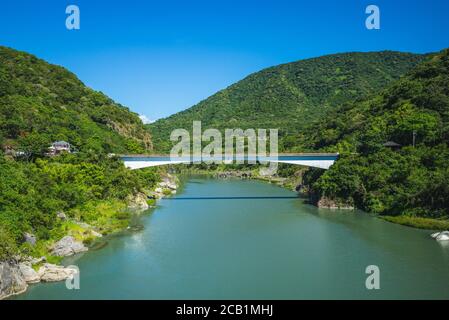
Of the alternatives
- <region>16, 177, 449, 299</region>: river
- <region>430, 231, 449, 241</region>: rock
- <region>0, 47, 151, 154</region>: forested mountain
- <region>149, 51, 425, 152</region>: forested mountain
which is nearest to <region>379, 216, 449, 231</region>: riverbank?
<region>16, 177, 449, 299</region>: river

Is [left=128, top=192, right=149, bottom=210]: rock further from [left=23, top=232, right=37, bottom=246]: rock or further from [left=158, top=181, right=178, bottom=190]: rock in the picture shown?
[left=23, top=232, right=37, bottom=246]: rock

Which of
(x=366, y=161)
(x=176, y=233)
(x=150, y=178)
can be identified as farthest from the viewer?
(x=150, y=178)

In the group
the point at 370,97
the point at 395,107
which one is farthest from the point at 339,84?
the point at 395,107

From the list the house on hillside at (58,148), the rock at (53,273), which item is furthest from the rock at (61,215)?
the house on hillside at (58,148)

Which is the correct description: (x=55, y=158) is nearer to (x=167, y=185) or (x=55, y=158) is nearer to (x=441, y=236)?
(x=167, y=185)

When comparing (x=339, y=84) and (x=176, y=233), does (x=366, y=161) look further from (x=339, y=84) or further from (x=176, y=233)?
(x=339, y=84)
